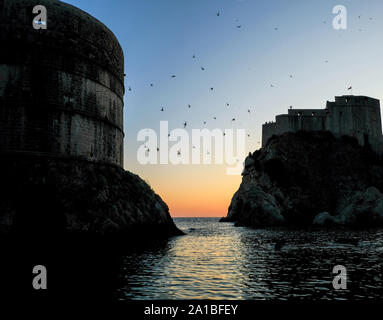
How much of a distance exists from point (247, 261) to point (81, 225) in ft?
33.0

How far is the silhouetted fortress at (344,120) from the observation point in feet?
206

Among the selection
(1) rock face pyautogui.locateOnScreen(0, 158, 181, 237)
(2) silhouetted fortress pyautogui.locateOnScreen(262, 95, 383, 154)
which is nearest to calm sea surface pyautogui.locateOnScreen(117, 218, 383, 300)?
(1) rock face pyautogui.locateOnScreen(0, 158, 181, 237)

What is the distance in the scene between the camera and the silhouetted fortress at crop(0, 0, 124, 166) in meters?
20.3

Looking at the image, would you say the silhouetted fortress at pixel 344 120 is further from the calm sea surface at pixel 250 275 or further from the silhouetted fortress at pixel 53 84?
the calm sea surface at pixel 250 275

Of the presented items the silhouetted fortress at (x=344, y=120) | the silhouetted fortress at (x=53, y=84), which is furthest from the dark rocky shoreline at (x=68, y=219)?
the silhouetted fortress at (x=344, y=120)

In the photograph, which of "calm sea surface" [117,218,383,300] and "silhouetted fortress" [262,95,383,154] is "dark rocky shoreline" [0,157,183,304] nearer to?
"calm sea surface" [117,218,383,300]

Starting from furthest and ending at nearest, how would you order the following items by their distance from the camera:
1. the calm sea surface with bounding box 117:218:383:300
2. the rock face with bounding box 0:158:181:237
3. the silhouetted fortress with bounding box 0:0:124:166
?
1. the silhouetted fortress with bounding box 0:0:124:166
2. the rock face with bounding box 0:158:181:237
3. the calm sea surface with bounding box 117:218:383:300

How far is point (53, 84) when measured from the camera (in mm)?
21531

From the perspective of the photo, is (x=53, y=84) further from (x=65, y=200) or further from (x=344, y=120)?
(x=344, y=120)

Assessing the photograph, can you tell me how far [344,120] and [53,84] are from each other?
182ft

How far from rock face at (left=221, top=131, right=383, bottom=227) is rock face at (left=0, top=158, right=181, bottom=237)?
3104 centimetres

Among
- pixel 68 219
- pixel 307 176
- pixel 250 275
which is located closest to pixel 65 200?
pixel 68 219
